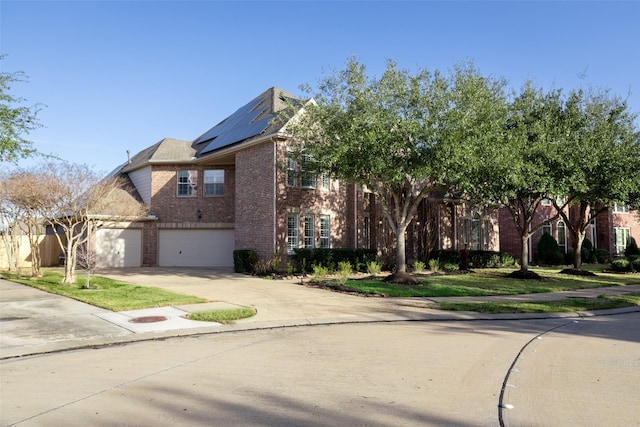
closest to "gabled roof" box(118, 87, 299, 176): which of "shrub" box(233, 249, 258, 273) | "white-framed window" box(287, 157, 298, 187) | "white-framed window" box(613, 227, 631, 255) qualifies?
"white-framed window" box(287, 157, 298, 187)

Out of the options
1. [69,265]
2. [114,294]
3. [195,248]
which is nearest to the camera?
[114,294]

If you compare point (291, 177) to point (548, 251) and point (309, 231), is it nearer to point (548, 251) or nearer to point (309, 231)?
point (309, 231)

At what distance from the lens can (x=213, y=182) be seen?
2627 cm

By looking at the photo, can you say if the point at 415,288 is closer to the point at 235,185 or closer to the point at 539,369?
the point at 539,369

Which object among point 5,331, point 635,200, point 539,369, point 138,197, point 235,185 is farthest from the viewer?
point 138,197

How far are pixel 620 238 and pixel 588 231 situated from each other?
2.56 m

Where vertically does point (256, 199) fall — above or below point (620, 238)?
above

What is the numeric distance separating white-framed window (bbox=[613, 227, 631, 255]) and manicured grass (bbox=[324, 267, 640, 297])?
566 inches

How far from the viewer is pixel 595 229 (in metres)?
38.0

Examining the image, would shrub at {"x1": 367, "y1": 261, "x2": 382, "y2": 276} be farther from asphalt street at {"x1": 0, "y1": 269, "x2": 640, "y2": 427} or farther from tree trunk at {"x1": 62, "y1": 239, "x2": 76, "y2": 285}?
tree trunk at {"x1": 62, "y1": 239, "x2": 76, "y2": 285}

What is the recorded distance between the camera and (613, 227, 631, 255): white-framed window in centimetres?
3725

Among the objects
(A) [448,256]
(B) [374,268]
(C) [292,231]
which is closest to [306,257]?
(C) [292,231]

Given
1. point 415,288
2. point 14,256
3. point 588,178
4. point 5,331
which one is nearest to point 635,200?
point 588,178

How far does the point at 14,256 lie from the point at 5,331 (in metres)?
16.0
